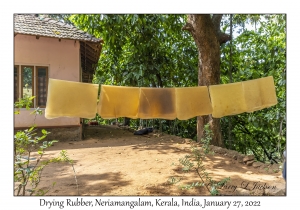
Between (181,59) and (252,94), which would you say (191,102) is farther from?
(181,59)

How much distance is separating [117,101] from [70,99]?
0.53 metres

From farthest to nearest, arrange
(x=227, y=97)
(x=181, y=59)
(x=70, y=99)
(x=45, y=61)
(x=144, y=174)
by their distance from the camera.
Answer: (x=181, y=59)
(x=45, y=61)
(x=144, y=174)
(x=227, y=97)
(x=70, y=99)

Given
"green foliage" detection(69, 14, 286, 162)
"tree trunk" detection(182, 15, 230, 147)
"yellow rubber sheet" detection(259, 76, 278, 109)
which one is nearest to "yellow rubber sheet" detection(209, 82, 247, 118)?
"yellow rubber sheet" detection(259, 76, 278, 109)

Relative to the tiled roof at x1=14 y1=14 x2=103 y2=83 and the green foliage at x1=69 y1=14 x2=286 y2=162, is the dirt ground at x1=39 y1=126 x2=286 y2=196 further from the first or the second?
the tiled roof at x1=14 y1=14 x2=103 y2=83

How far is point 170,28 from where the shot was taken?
5875mm

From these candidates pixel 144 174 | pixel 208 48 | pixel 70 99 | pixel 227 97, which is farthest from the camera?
pixel 208 48

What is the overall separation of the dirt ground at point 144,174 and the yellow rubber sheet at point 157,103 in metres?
0.82

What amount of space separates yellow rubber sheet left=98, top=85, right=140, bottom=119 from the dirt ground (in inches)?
34.0

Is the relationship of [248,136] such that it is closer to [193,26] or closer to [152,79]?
[152,79]

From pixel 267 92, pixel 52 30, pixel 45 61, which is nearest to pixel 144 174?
pixel 267 92

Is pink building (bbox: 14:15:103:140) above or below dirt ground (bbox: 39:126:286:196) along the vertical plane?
above

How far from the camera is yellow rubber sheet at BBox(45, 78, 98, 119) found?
2670 mm

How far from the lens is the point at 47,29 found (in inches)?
227
